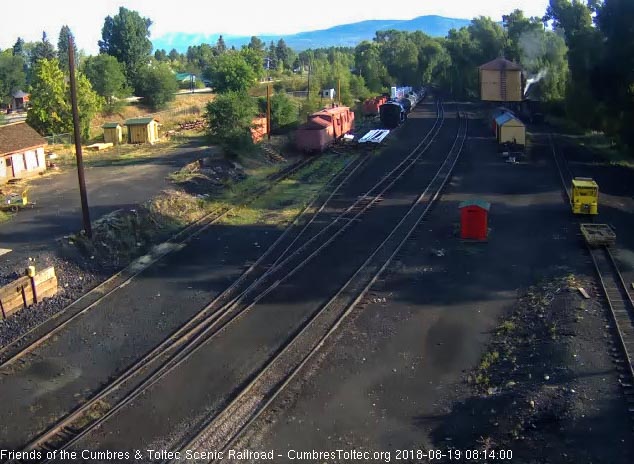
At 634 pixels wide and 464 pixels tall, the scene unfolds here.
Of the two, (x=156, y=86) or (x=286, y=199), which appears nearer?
(x=286, y=199)

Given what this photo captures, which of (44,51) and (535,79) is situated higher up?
(44,51)

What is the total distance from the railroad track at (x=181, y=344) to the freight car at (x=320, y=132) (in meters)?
15.2

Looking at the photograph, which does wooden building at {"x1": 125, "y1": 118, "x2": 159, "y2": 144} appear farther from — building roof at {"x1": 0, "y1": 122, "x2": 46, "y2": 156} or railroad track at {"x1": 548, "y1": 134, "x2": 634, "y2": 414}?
railroad track at {"x1": 548, "y1": 134, "x2": 634, "y2": 414}

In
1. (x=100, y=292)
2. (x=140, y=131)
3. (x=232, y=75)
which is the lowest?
(x=100, y=292)

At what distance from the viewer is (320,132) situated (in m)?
37.4

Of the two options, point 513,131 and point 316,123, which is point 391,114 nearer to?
point 316,123

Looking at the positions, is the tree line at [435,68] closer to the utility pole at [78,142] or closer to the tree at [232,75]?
the tree at [232,75]

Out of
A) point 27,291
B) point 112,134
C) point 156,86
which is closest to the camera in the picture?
point 27,291

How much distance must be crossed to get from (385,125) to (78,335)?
42522 millimetres

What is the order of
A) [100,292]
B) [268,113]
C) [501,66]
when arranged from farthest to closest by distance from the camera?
[501,66], [268,113], [100,292]

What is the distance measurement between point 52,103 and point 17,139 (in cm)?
1346

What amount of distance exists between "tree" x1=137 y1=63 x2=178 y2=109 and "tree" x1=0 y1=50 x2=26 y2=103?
18.9 m
